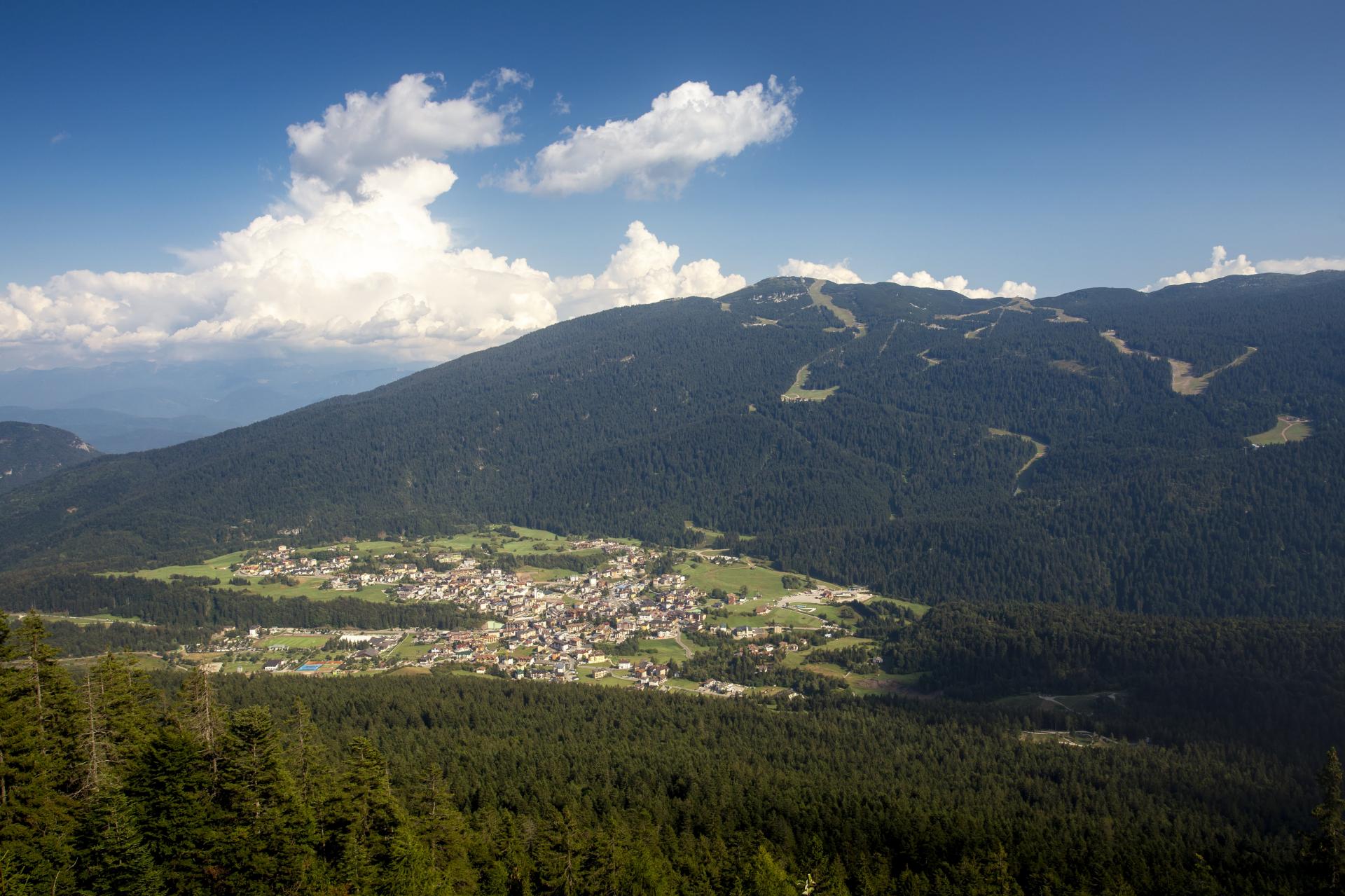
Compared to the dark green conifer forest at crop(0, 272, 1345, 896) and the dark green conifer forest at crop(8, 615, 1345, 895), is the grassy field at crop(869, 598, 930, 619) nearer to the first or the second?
the dark green conifer forest at crop(0, 272, 1345, 896)

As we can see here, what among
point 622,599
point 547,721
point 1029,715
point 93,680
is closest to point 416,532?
point 622,599

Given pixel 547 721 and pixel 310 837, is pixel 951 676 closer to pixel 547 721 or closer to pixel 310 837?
pixel 547 721

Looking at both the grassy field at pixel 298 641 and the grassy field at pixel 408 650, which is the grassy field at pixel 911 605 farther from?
the grassy field at pixel 298 641

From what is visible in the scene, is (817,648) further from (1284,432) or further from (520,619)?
(1284,432)

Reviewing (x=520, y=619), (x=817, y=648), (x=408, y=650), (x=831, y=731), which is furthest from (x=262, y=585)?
(x=831, y=731)

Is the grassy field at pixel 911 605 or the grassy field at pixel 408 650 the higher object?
the grassy field at pixel 408 650

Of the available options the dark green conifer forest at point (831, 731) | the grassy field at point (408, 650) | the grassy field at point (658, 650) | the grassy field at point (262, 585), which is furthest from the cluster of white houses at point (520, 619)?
the dark green conifer forest at point (831, 731)

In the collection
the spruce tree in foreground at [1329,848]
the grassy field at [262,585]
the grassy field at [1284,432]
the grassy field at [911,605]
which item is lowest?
the grassy field at [911,605]

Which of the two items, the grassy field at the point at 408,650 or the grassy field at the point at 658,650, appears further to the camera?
the grassy field at the point at 658,650
